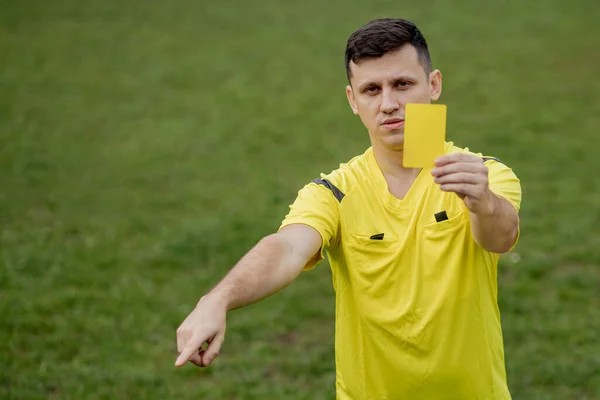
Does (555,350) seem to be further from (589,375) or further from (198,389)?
(198,389)

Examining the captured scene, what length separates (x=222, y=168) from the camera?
1080 cm

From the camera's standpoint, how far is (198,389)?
19.6 feet

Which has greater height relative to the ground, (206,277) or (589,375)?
(206,277)

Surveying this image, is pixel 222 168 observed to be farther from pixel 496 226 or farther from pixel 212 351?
pixel 212 351

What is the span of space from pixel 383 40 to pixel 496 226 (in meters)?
0.82

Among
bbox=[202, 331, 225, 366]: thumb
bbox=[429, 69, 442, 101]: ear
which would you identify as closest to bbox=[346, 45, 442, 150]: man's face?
bbox=[429, 69, 442, 101]: ear

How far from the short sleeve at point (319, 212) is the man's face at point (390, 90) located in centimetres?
28

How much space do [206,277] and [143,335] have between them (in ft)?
3.57

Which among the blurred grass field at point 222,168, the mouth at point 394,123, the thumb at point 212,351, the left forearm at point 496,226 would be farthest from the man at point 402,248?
the blurred grass field at point 222,168

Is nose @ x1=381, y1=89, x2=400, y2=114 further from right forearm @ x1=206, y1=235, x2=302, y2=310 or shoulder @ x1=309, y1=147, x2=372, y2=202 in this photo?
right forearm @ x1=206, y1=235, x2=302, y2=310


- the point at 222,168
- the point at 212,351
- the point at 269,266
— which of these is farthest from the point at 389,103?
the point at 222,168

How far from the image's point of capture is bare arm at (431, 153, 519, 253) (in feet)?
8.80

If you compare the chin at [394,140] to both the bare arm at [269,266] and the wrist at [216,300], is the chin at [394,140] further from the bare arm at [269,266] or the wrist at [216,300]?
the wrist at [216,300]

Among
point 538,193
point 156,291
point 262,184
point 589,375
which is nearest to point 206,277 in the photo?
point 156,291
